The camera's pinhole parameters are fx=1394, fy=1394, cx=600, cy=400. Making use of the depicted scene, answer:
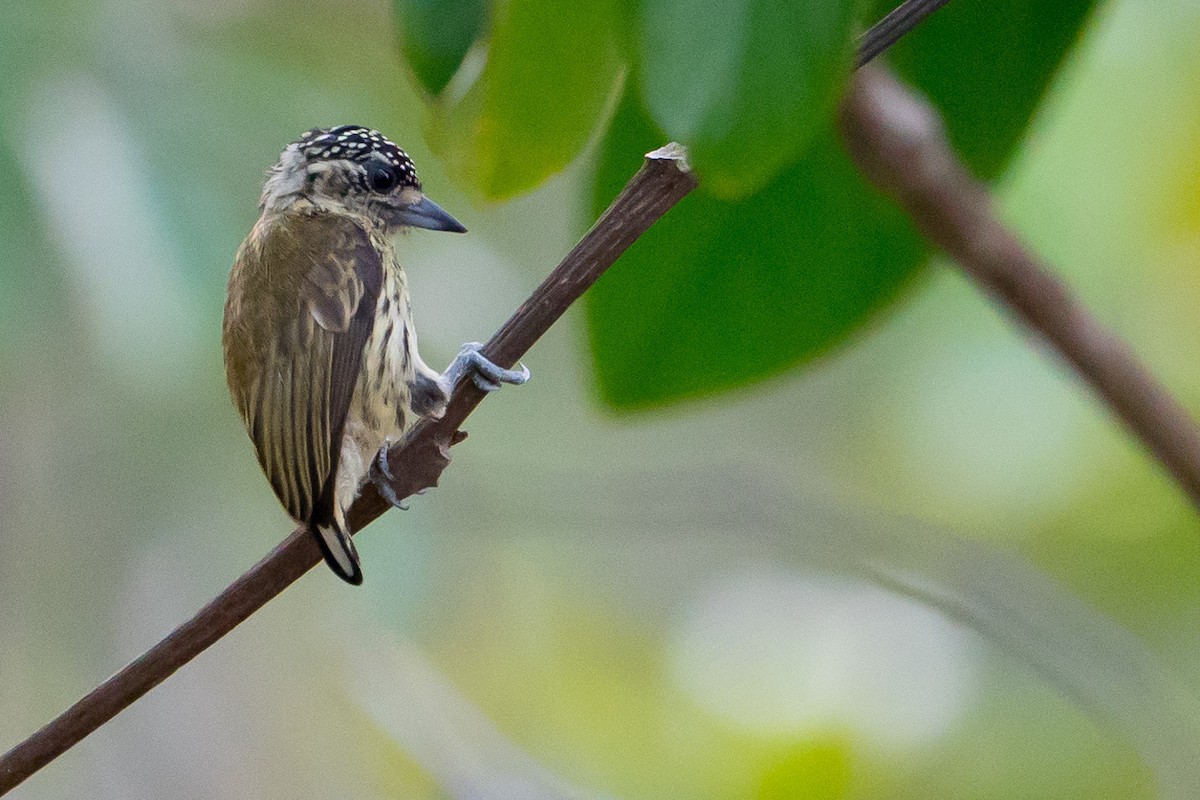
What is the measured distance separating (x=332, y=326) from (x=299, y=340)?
0.05 m

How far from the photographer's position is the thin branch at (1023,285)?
48cm

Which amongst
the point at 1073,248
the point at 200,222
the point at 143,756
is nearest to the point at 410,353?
the point at 200,222

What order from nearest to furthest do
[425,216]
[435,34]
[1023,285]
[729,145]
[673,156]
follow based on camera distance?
[1023,285] → [729,145] → [673,156] → [435,34] → [425,216]

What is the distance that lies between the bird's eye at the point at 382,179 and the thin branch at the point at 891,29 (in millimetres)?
1346

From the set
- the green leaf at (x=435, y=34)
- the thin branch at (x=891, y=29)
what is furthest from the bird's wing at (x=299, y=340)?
the thin branch at (x=891, y=29)

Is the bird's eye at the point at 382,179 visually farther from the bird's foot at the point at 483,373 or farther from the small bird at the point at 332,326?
the bird's foot at the point at 483,373

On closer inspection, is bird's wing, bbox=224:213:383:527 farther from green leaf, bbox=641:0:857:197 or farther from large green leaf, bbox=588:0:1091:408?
green leaf, bbox=641:0:857:197

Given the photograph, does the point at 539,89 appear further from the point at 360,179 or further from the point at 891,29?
the point at 360,179

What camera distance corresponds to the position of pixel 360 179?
6.64ft

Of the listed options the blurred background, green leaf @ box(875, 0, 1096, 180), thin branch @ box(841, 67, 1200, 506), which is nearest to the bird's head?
the blurred background

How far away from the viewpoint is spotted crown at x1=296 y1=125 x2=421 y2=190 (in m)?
2.02

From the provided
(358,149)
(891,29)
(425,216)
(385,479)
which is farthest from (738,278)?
(358,149)

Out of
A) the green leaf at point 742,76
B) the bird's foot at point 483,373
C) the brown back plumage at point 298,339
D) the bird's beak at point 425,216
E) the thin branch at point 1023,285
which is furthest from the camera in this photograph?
the bird's beak at point 425,216

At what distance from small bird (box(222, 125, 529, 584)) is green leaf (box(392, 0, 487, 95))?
2.30 ft
